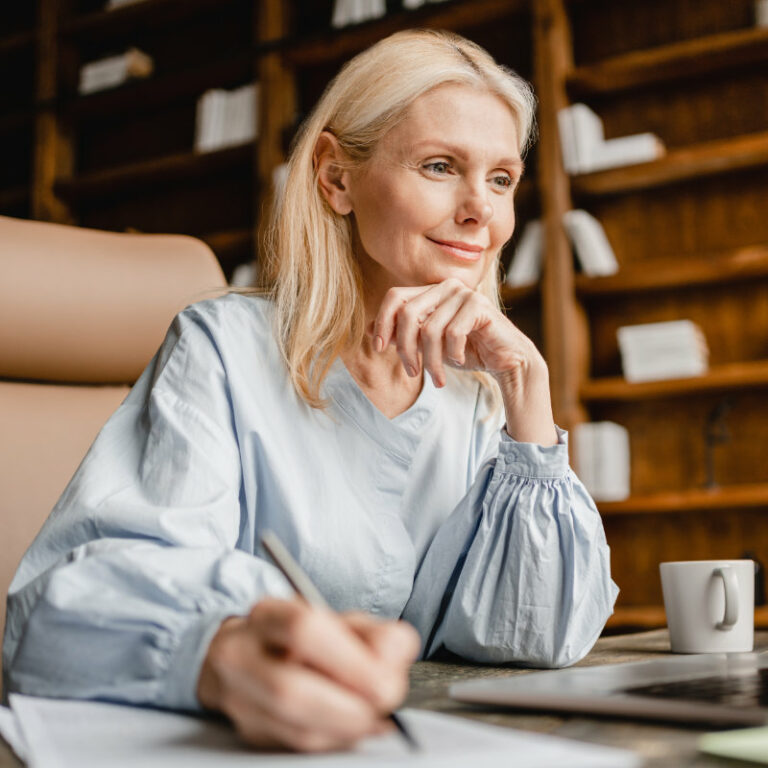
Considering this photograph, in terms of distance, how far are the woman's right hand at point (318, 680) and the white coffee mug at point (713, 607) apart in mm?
596

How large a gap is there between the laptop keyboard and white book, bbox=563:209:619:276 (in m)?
2.41

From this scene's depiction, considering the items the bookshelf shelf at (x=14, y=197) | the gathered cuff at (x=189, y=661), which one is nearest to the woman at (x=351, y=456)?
the gathered cuff at (x=189, y=661)

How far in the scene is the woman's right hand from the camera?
16.2 inches

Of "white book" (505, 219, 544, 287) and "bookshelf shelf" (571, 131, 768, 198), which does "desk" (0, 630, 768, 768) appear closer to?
"white book" (505, 219, 544, 287)

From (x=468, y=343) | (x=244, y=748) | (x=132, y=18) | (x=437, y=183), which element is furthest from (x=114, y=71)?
(x=244, y=748)

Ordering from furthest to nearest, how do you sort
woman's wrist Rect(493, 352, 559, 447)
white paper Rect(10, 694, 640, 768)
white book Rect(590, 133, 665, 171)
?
white book Rect(590, 133, 665, 171) → woman's wrist Rect(493, 352, 559, 447) → white paper Rect(10, 694, 640, 768)

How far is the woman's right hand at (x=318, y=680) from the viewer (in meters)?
0.41

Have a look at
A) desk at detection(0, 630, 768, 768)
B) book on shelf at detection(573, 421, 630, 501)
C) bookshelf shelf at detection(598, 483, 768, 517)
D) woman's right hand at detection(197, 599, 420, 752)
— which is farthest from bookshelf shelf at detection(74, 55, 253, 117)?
woman's right hand at detection(197, 599, 420, 752)

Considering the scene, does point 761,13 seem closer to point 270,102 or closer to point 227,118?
point 270,102

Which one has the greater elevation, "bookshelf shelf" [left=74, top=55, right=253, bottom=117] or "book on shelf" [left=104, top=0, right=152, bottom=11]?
"book on shelf" [left=104, top=0, right=152, bottom=11]

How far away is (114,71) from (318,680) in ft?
12.9

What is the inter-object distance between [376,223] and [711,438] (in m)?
2.00

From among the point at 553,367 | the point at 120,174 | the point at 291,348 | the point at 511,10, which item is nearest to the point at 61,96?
the point at 120,174

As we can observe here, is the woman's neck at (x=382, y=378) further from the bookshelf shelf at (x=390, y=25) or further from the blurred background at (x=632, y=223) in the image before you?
the bookshelf shelf at (x=390, y=25)
